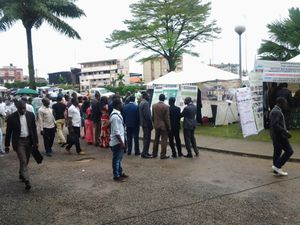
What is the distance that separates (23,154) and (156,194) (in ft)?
9.15

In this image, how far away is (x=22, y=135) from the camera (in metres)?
7.52

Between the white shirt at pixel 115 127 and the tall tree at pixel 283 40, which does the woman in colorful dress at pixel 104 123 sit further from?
the tall tree at pixel 283 40

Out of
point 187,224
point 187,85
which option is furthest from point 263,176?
point 187,85

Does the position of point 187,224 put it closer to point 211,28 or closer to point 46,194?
point 46,194

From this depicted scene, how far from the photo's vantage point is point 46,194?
712 centimetres

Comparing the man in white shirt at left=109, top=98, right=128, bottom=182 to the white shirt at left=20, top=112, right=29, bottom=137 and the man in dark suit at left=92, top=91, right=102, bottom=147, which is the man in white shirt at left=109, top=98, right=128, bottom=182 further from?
the man in dark suit at left=92, top=91, right=102, bottom=147

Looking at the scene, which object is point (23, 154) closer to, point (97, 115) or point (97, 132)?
point (97, 115)

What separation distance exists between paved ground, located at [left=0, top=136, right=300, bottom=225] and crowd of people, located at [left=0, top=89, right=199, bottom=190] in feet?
2.04

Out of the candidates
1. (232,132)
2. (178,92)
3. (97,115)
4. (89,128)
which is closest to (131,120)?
(97,115)

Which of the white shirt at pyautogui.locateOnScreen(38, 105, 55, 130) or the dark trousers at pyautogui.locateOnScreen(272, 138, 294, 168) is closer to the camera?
the dark trousers at pyautogui.locateOnScreen(272, 138, 294, 168)

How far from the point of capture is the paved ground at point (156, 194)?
5664 mm

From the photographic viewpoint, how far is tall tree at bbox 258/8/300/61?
626 inches

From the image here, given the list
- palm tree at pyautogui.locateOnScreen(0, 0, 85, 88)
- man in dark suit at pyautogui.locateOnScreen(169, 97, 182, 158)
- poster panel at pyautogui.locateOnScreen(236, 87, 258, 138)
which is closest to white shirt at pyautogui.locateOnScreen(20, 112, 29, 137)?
man in dark suit at pyautogui.locateOnScreen(169, 97, 182, 158)

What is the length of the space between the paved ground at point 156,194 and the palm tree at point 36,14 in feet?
59.2
